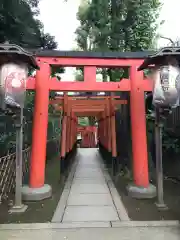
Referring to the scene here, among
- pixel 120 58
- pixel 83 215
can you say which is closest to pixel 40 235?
pixel 83 215

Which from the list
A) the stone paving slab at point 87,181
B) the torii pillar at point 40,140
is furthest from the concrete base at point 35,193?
the stone paving slab at point 87,181

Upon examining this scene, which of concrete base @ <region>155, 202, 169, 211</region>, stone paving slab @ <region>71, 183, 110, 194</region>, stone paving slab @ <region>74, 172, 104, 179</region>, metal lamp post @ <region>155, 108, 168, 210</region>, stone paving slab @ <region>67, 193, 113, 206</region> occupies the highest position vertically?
metal lamp post @ <region>155, 108, 168, 210</region>

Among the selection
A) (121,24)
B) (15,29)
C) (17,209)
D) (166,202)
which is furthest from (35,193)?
(121,24)

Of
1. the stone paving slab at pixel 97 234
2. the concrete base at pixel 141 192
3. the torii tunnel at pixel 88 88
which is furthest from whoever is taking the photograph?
the torii tunnel at pixel 88 88

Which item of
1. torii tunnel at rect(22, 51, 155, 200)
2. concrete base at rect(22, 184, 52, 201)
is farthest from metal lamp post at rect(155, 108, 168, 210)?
concrete base at rect(22, 184, 52, 201)

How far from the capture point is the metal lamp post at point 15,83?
472cm

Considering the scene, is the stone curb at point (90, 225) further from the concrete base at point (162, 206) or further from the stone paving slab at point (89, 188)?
the stone paving slab at point (89, 188)

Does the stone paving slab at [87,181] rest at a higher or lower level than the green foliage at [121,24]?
lower

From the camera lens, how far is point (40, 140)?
230 inches

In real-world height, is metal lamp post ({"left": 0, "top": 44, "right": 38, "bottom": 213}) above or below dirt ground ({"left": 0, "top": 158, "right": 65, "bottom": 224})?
above

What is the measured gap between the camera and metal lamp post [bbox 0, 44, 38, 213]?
4723 millimetres

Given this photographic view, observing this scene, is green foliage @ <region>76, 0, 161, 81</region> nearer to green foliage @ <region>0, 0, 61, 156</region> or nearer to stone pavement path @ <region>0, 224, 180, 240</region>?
green foliage @ <region>0, 0, 61, 156</region>

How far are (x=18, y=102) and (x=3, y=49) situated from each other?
3.38 ft

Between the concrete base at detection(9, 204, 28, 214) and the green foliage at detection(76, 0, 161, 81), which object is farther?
the green foliage at detection(76, 0, 161, 81)
